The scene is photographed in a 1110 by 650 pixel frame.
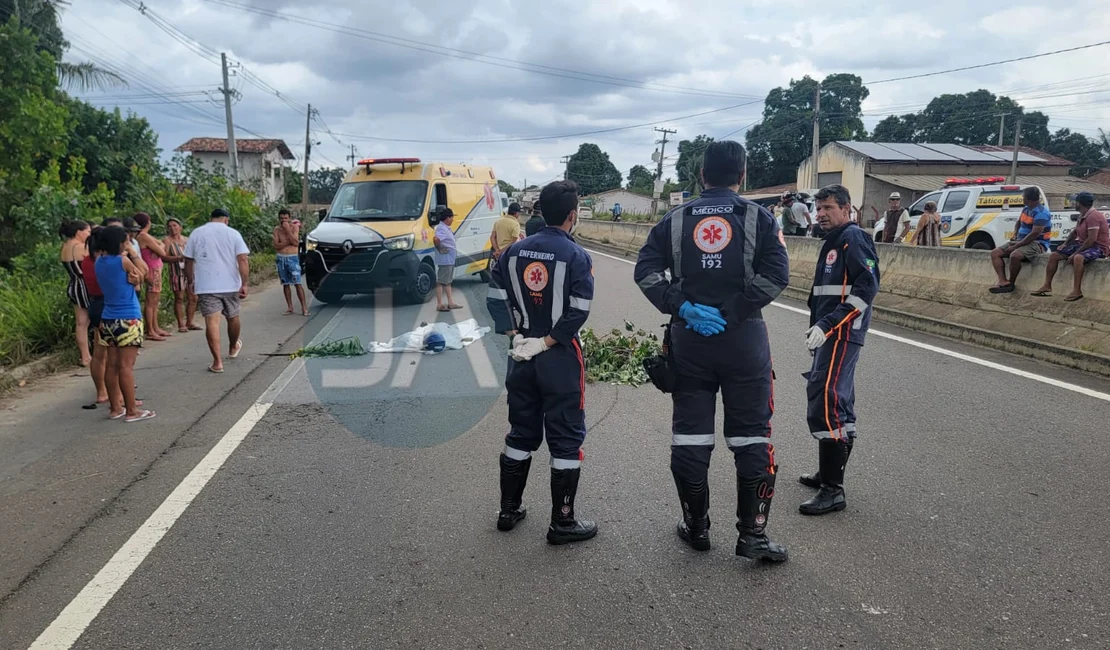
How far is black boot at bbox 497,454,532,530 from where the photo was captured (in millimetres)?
3846

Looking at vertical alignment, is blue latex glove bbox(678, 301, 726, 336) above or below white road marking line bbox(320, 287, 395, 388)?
above

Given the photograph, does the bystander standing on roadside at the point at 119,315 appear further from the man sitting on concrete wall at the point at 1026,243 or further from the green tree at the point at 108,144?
the green tree at the point at 108,144

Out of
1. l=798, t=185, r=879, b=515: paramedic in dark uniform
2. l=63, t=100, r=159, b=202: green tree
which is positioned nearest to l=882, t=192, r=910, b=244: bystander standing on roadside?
l=798, t=185, r=879, b=515: paramedic in dark uniform

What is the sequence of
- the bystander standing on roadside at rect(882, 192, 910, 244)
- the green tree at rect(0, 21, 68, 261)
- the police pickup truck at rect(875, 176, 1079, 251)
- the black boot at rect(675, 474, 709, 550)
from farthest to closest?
the green tree at rect(0, 21, 68, 261) < the bystander standing on roadside at rect(882, 192, 910, 244) < the police pickup truck at rect(875, 176, 1079, 251) < the black boot at rect(675, 474, 709, 550)

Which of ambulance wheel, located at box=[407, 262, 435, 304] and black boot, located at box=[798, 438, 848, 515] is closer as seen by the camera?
black boot, located at box=[798, 438, 848, 515]

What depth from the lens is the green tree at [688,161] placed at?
2542 inches

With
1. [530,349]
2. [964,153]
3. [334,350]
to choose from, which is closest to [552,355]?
[530,349]

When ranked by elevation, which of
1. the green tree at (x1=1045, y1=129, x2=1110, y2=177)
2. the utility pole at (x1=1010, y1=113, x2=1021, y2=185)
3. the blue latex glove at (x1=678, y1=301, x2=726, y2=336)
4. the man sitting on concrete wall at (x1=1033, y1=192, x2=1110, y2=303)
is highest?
the green tree at (x1=1045, y1=129, x2=1110, y2=177)

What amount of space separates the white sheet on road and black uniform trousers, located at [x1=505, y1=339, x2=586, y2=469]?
16.5 feet

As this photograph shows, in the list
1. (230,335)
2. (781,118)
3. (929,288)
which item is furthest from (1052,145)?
(230,335)

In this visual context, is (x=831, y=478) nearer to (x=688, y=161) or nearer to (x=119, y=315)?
(x=119, y=315)

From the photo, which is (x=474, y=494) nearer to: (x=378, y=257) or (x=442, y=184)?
(x=378, y=257)

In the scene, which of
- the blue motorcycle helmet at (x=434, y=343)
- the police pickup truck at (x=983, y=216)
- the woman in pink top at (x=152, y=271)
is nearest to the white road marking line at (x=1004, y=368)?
the blue motorcycle helmet at (x=434, y=343)

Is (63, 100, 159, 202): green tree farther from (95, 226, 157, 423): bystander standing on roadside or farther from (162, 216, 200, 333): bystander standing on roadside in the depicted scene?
(95, 226, 157, 423): bystander standing on roadside
